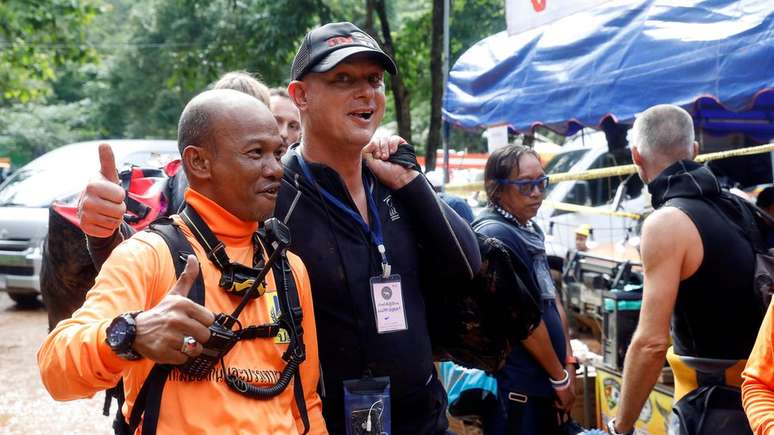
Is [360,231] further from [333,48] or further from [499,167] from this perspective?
[499,167]

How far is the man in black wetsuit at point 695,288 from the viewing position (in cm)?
335

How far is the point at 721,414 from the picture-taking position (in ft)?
10.6

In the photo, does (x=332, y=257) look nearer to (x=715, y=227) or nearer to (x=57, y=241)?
(x=57, y=241)

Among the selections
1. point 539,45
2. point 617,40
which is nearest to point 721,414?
point 617,40

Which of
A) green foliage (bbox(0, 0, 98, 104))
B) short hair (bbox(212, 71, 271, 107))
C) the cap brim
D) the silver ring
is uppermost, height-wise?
green foliage (bbox(0, 0, 98, 104))

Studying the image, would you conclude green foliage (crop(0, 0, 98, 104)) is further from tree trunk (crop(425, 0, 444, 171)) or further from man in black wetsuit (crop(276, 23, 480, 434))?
man in black wetsuit (crop(276, 23, 480, 434))

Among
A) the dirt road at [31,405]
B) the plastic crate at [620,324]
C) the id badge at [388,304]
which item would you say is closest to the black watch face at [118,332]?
the id badge at [388,304]

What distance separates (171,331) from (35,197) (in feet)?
37.3

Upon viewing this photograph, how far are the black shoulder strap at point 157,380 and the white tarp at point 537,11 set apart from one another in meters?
4.33

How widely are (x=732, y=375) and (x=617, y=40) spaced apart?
337cm

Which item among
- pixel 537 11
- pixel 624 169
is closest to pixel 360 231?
pixel 537 11

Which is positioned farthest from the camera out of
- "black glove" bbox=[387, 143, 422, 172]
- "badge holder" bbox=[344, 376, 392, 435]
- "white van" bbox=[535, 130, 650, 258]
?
"white van" bbox=[535, 130, 650, 258]

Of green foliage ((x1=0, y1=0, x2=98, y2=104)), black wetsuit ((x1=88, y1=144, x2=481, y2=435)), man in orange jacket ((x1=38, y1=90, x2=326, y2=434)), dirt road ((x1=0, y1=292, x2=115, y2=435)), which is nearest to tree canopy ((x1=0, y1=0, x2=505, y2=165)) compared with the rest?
green foliage ((x1=0, y1=0, x2=98, y2=104))

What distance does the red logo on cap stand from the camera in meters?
2.62
